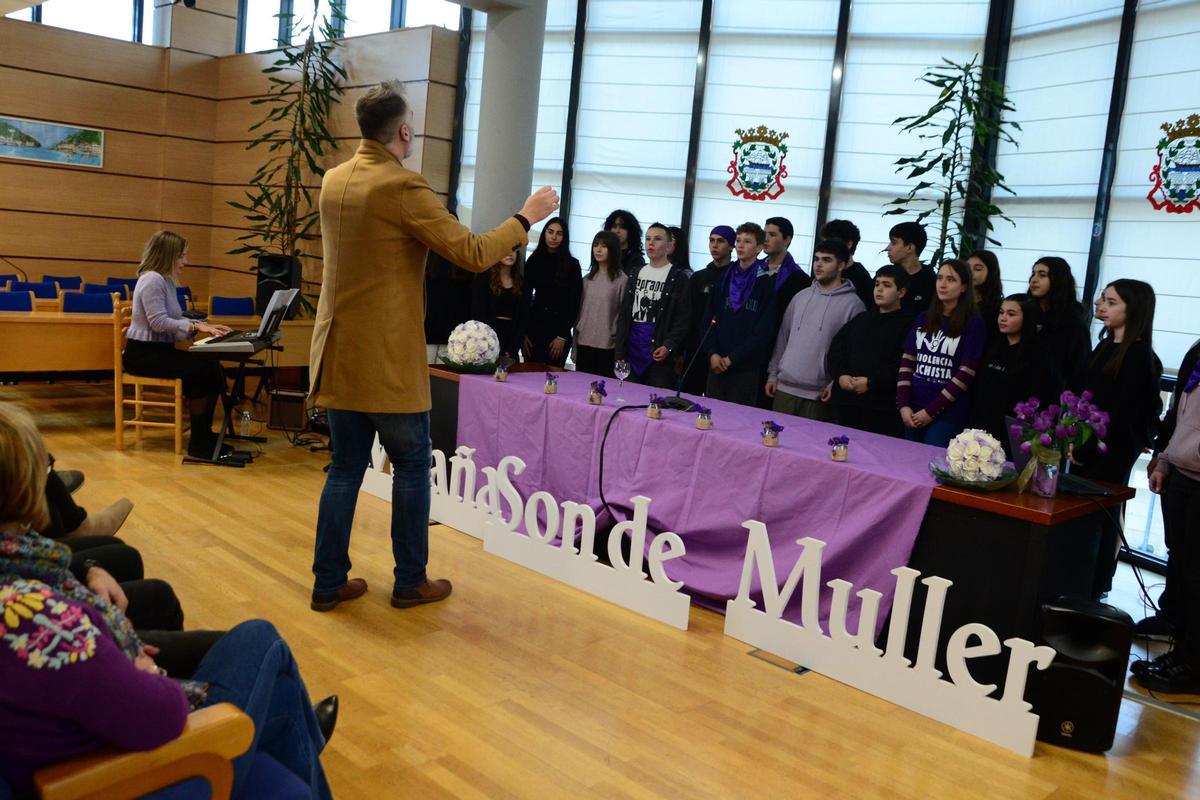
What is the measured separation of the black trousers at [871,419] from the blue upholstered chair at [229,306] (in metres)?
4.80

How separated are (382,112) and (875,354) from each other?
2512 mm

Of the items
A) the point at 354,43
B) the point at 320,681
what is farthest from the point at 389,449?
the point at 354,43

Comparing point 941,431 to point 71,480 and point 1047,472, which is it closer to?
point 1047,472

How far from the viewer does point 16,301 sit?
6.39m

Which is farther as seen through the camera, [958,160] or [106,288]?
[106,288]

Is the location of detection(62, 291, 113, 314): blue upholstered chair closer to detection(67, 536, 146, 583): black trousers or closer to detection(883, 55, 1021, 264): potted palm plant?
detection(67, 536, 146, 583): black trousers

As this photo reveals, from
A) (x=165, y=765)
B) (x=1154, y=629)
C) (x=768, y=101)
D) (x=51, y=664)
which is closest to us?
(x=51, y=664)

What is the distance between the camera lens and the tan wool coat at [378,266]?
314 centimetres

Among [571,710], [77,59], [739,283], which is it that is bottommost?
[571,710]

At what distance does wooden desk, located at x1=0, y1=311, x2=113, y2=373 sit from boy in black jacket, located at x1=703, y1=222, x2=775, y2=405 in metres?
3.85

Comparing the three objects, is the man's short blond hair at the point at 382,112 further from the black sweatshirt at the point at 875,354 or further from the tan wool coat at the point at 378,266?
the black sweatshirt at the point at 875,354

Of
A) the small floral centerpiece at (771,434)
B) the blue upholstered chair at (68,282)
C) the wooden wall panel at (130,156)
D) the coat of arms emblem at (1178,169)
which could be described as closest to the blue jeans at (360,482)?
the small floral centerpiece at (771,434)

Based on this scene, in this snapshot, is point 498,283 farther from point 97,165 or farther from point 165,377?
point 97,165

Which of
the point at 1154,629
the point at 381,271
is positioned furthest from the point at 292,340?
the point at 1154,629
